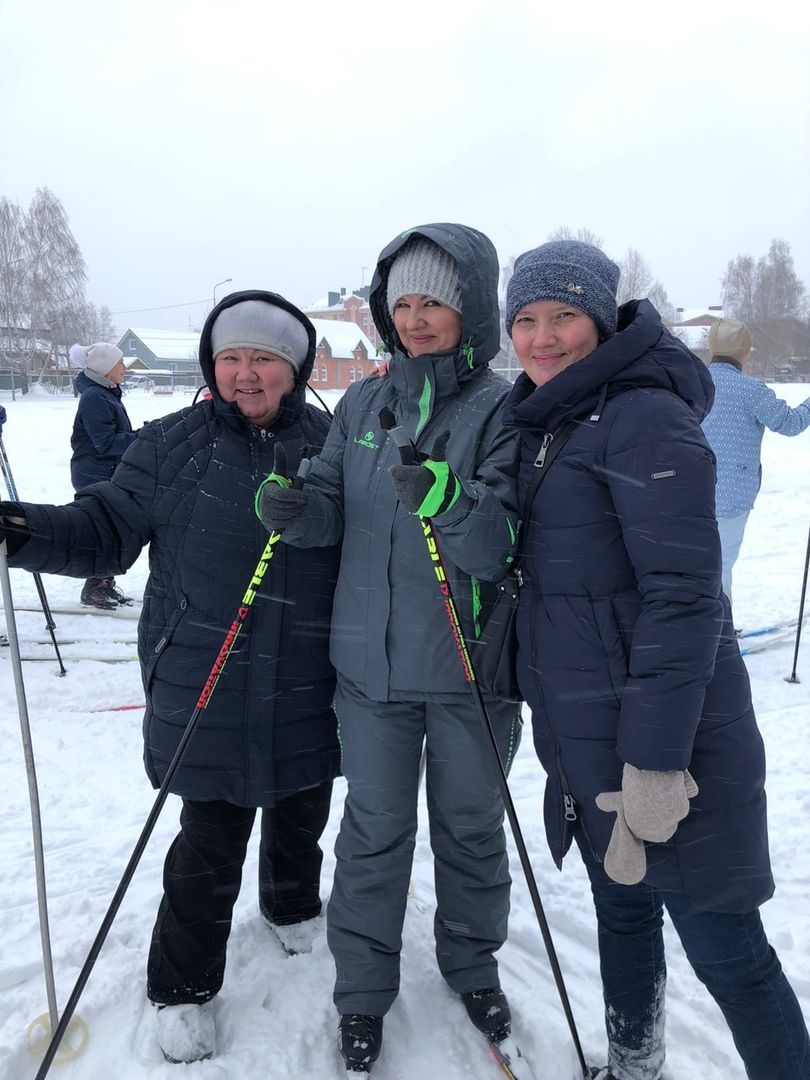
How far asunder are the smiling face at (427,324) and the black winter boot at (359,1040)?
1.89 meters

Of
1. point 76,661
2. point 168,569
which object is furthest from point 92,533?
point 76,661

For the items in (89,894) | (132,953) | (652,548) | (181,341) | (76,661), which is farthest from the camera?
(181,341)

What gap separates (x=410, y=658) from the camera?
6.50 feet

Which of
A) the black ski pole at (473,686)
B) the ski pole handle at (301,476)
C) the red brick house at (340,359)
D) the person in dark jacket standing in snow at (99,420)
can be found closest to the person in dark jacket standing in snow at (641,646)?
the black ski pole at (473,686)

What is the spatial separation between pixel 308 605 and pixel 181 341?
66.2 metres

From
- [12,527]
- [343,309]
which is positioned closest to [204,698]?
[12,527]

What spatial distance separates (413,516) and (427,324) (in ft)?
1.82

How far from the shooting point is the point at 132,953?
7.72 ft

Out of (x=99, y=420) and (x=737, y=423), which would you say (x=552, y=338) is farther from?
(x=99, y=420)

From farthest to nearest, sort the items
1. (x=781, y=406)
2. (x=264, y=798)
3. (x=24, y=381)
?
(x=24, y=381) < (x=781, y=406) < (x=264, y=798)

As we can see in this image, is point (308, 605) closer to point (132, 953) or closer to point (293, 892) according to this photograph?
point (293, 892)

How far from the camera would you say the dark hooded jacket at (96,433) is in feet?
19.9

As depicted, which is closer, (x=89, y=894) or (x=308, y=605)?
(x=308, y=605)

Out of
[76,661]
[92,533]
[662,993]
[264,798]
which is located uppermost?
[92,533]
